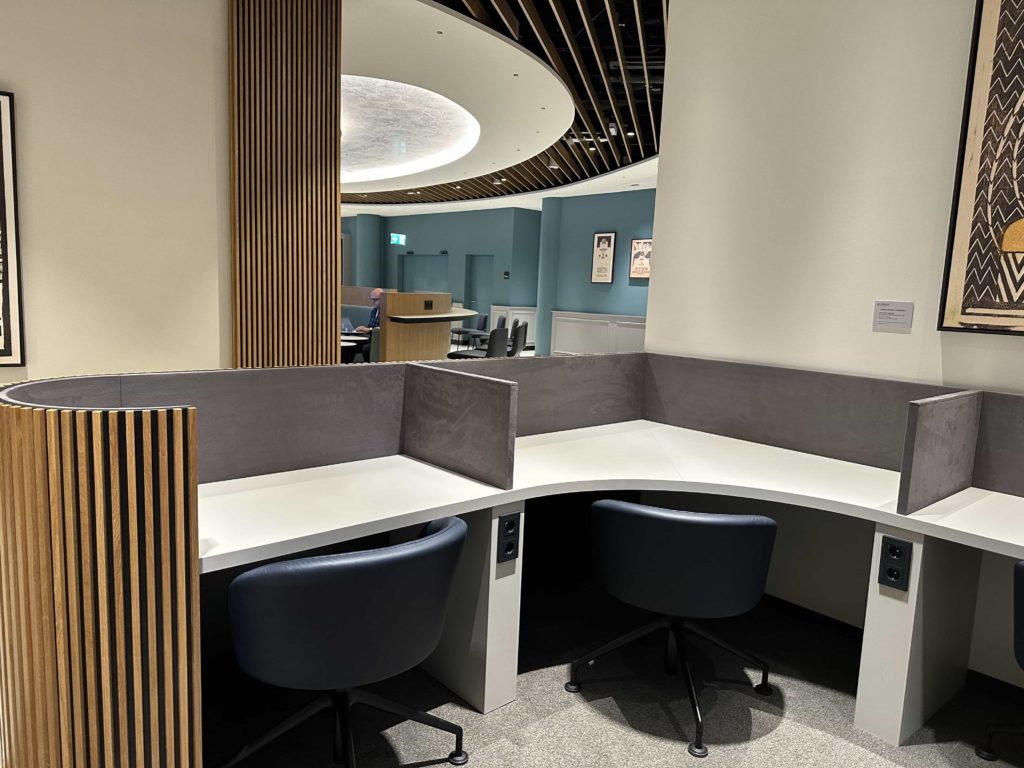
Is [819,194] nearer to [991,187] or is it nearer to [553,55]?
[991,187]

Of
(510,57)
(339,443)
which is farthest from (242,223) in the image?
(510,57)

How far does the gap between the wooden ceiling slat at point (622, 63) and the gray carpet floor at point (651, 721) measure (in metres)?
3.88

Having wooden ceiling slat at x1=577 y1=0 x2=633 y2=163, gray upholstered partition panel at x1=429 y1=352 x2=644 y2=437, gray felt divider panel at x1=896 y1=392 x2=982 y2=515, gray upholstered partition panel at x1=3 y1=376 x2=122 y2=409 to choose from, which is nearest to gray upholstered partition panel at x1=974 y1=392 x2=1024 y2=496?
gray felt divider panel at x1=896 y1=392 x2=982 y2=515

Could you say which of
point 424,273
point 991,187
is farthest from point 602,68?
point 424,273

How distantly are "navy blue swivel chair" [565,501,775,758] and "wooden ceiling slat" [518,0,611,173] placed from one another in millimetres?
3663

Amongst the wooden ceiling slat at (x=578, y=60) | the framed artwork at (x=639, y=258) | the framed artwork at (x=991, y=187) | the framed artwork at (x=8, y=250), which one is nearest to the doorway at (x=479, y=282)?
the framed artwork at (x=639, y=258)

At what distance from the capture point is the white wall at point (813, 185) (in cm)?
264

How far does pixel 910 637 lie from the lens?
217 cm

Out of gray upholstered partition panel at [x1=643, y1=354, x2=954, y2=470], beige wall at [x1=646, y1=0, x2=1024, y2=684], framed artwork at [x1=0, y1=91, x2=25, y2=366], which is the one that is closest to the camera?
beige wall at [x1=646, y1=0, x2=1024, y2=684]

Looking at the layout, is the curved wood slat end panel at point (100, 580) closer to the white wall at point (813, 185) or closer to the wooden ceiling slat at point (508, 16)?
the white wall at point (813, 185)

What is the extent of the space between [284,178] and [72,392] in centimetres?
233

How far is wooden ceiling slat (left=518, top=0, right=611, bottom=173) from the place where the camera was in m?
4.61

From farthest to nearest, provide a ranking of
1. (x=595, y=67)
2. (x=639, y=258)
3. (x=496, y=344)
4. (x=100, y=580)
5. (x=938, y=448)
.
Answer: (x=639, y=258) < (x=496, y=344) < (x=595, y=67) < (x=938, y=448) < (x=100, y=580)

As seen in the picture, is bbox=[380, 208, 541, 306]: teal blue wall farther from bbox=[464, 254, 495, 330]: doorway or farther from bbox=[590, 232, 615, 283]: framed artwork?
bbox=[590, 232, 615, 283]: framed artwork
